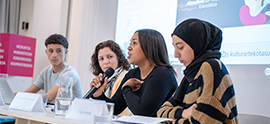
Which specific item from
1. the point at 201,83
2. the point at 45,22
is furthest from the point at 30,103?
the point at 45,22

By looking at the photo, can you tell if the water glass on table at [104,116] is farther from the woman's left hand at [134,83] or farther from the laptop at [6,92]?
the laptop at [6,92]

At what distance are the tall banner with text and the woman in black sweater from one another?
7.38 ft

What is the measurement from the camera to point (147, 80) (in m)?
1.91

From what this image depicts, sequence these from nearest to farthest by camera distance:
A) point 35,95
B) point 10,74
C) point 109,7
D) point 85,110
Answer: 1. point 85,110
2. point 35,95
3. point 10,74
4. point 109,7

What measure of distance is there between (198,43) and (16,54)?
10.3ft

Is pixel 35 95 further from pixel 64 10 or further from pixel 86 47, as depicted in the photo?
pixel 64 10

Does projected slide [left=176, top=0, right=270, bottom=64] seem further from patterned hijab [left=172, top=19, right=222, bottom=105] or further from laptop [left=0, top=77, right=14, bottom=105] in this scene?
laptop [left=0, top=77, right=14, bottom=105]

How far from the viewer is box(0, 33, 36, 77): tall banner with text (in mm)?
3760

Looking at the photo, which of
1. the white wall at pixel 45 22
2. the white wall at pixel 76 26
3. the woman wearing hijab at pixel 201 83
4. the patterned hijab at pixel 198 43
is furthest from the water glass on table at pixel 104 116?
the white wall at pixel 45 22

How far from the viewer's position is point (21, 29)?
5.11 metres

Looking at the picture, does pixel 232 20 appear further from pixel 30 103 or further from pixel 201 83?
pixel 30 103

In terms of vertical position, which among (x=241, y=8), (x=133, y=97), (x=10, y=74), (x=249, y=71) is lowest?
(x=10, y=74)

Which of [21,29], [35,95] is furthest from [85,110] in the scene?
[21,29]

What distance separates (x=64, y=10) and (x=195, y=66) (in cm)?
350
